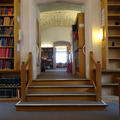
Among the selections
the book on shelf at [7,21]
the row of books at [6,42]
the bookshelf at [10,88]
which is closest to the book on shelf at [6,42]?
the row of books at [6,42]

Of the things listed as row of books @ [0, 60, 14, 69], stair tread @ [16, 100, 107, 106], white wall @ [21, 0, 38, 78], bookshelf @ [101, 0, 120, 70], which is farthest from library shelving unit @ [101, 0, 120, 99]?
row of books @ [0, 60, 14, 69]

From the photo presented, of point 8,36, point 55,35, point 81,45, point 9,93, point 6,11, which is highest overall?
point 55,35

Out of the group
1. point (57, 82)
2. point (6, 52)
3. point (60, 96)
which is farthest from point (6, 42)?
point (60, 96)

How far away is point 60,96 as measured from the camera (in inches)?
147

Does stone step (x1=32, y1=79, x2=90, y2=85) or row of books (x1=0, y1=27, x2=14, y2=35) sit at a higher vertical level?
row of books (x1=0, y1=27, x2=14, y2=35)

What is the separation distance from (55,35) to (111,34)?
31.7ft

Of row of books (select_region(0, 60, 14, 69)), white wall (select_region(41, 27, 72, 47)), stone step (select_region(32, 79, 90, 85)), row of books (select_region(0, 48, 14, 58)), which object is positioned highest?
white wall (select_region(41, 27, 72, 47))

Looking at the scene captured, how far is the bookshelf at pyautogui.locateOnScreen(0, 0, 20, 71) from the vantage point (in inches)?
166

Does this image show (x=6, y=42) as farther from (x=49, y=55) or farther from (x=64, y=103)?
(x=49, y=55)

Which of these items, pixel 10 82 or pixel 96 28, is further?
pixel 96 28

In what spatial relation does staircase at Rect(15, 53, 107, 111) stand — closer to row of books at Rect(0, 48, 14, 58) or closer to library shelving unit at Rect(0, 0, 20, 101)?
library shelving unit at Rect(0, 0, 20, 101)

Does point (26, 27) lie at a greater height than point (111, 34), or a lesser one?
greater

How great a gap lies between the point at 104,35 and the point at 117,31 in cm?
60

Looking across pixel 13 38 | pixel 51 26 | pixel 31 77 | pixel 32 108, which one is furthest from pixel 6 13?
pixel 51 26
